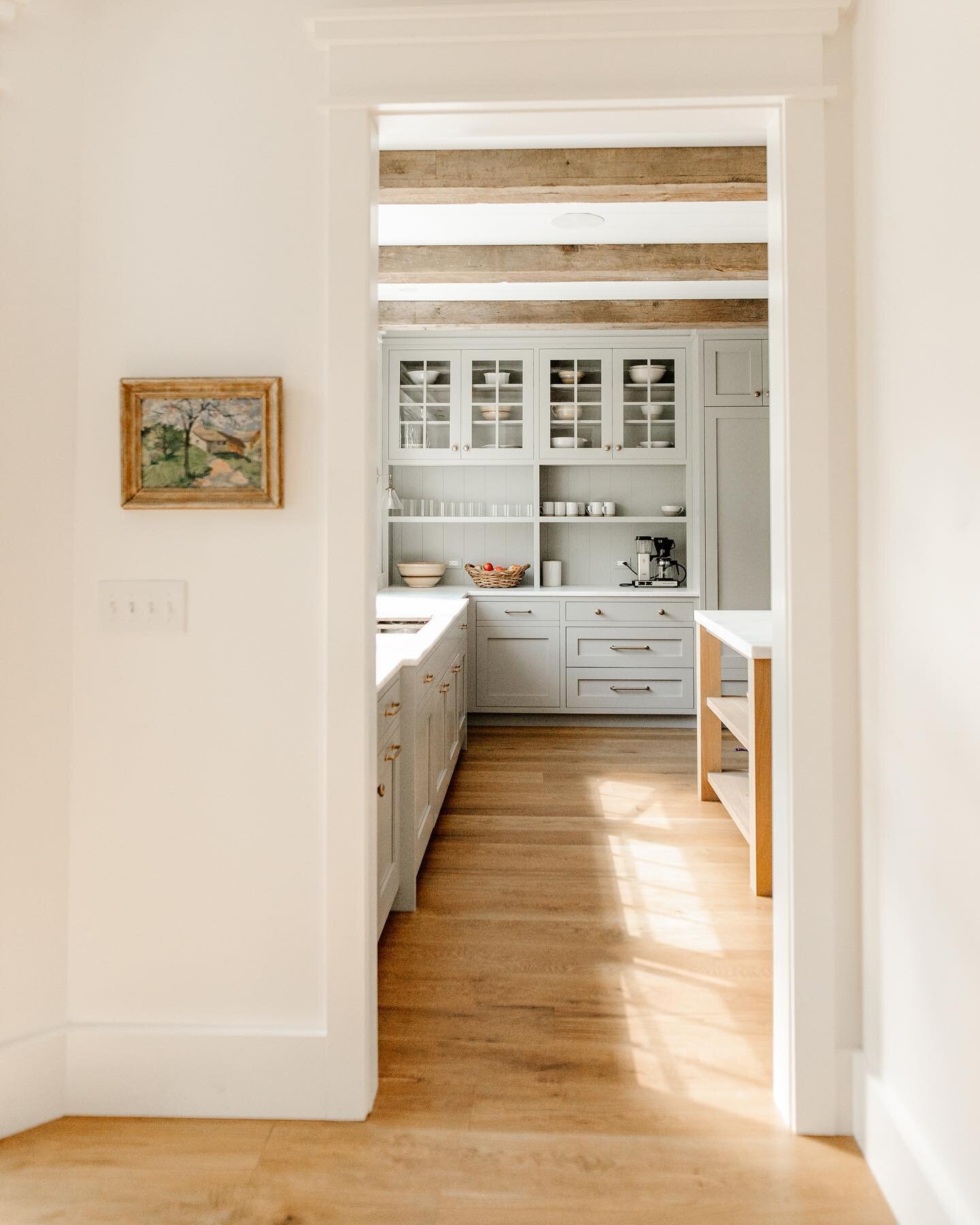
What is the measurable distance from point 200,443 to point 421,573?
4.01m

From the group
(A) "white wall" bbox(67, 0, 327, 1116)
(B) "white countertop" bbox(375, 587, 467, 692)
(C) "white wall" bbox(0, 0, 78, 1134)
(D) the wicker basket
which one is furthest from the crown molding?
(D) the wicker basket

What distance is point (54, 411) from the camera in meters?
1.81

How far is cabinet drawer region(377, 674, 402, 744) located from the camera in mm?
2412

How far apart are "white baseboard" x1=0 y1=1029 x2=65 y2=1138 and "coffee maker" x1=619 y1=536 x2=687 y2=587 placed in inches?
178

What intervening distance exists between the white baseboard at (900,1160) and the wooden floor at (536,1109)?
46mm


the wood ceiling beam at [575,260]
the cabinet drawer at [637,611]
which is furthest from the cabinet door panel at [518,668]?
the wood ceiling beam at [575,260]

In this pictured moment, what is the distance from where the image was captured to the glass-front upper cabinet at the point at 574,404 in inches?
220

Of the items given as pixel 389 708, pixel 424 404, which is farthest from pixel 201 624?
pixel 424 404

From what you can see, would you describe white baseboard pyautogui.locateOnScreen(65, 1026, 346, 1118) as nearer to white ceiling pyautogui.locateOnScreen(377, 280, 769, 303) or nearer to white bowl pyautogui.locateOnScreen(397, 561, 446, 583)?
white ceiling pyautogui.locateOnScreen(377, 280, 769, 303)

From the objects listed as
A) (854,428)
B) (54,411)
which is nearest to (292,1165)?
(54,411)

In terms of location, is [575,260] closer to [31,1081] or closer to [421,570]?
[421,570]

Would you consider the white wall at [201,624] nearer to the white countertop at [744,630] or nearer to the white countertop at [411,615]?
the white countertop at [411,615]

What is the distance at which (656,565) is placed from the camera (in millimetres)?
5824

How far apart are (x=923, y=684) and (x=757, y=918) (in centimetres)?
157
